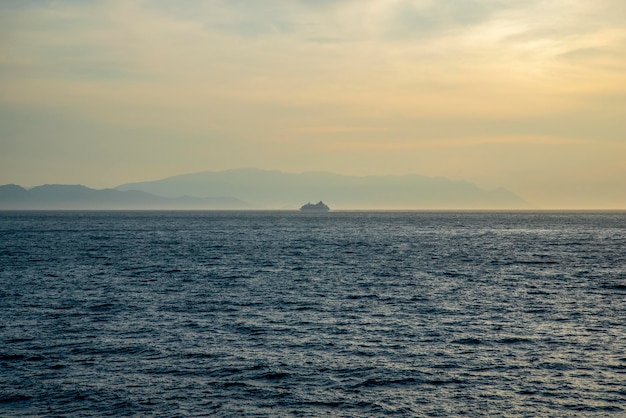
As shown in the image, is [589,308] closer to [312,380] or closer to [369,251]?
[312,380]

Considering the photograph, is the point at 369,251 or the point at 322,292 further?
the point at 369,251

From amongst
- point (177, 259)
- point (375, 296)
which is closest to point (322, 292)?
point (375, 296)

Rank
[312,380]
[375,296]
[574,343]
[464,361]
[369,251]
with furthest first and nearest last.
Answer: [369,251]
[375,296]
[574,343]
[464,361]
[312,380]

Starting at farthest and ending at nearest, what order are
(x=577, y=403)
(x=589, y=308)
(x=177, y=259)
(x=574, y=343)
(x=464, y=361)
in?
(x=177, y=259)
(x=589, y=308)
(x=574, y=343)
(x=464, y=361)
(x=577, y=403)

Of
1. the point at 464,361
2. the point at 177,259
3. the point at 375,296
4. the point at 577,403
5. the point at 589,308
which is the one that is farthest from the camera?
the point at 177,259

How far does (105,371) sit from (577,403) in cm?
2090

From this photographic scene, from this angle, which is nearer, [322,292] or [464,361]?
[464,361]

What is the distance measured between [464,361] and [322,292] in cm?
2565

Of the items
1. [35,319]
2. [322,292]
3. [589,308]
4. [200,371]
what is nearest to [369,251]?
[322,292]

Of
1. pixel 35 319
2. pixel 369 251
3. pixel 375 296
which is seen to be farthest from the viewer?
pixel 369 251

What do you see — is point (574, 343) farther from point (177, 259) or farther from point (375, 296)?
point (177, 259)

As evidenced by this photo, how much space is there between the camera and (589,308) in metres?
45.9

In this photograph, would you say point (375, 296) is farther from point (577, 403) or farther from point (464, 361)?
point (577, 403)

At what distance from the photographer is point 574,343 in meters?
34.3
